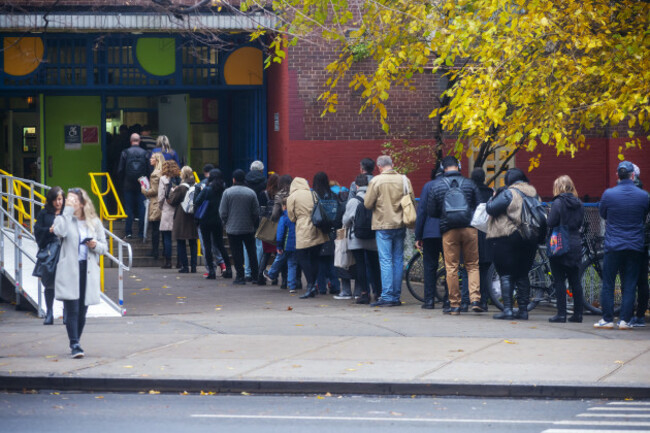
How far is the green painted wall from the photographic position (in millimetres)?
23203

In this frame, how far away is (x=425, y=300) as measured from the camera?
47.2 ft

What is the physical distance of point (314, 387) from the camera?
30.8 feet

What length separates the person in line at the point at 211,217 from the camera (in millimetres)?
17656

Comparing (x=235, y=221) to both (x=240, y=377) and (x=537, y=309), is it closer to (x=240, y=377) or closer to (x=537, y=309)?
(x=537, y=309)

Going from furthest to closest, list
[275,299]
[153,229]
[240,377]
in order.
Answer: [153,229]
[275,299]
[240,377]

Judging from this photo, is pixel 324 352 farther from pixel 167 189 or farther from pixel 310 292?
pixel 167 189

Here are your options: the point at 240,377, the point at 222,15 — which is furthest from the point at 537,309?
the point at 222,15

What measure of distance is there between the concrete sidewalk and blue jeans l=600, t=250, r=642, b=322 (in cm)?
32

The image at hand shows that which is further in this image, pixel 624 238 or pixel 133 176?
pixel 133 176

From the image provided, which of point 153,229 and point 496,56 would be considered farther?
point 153,229

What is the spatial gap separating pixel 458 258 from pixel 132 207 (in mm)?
8514

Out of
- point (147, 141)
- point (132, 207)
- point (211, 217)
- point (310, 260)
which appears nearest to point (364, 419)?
point (310, 260)

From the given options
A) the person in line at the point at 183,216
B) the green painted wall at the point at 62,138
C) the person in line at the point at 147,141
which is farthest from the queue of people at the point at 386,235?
the green painted wall at the point at 62,138

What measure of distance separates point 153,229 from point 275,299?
4602mm
